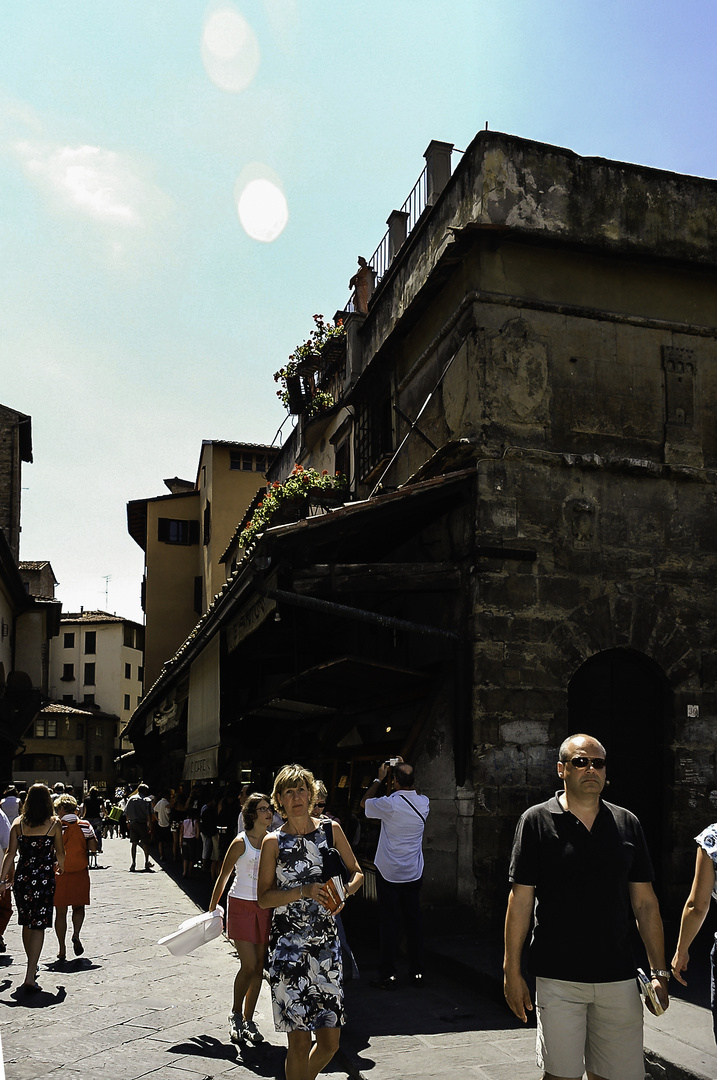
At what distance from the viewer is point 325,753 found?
1328 cm

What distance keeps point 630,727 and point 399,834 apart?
11.1 feet

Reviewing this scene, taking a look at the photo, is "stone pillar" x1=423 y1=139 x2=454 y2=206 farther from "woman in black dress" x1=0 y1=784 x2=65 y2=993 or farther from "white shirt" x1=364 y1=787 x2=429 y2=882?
"woman in black dress" x1=0 y1=784 x2=65 y2=993

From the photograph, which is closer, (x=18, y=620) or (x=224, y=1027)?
(x=224, y=1027)

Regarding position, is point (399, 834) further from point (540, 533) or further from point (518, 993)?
point (518, 993)

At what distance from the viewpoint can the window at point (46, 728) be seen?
211 feet

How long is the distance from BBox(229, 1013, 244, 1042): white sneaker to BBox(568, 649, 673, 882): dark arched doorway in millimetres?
4882

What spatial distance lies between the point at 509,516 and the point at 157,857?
1782 centimetres

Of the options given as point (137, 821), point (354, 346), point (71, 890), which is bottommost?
point (137, 821)

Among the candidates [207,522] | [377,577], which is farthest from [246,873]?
[207,522]

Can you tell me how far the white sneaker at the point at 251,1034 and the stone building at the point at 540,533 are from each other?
327 centimetres

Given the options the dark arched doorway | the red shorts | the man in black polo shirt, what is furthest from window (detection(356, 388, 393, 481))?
the man in black polo shirt

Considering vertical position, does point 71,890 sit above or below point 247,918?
below

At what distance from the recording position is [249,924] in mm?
7086

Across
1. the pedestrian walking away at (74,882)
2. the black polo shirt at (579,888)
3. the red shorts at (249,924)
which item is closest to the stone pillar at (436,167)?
the pedestrian walking away at (74,882)
